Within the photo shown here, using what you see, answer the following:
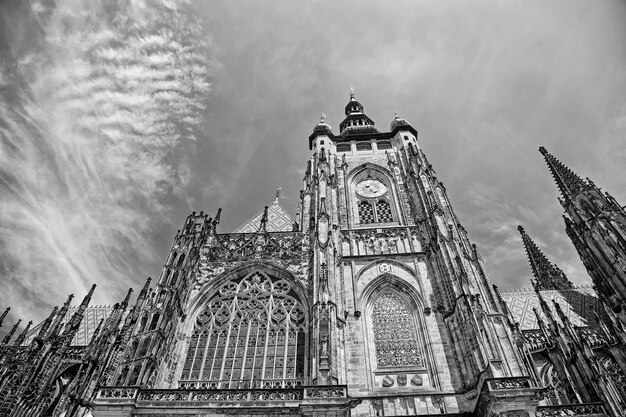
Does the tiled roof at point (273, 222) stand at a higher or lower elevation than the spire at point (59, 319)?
higher

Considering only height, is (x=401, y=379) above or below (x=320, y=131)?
below

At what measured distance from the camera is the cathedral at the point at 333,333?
13.0 metres

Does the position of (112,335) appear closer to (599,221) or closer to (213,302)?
(213,302)

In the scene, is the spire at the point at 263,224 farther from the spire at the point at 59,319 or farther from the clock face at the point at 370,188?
the spire at the point at 59,319

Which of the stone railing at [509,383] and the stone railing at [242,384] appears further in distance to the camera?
the stone railing at [242,384]

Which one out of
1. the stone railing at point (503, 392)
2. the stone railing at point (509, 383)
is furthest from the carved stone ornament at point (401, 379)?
the stone railing at point (509, 383)

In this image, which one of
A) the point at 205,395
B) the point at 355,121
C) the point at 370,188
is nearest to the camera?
the point at 205,395

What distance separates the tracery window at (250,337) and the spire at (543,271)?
90.1 feet

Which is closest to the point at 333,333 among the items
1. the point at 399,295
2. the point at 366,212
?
the point at 399,295

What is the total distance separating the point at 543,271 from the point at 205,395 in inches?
1440

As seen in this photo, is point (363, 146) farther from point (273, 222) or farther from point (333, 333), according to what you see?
point (333, 333)

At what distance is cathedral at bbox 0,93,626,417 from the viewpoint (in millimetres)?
12977

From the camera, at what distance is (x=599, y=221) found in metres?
26.2

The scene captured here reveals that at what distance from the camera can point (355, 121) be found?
34.9 m
